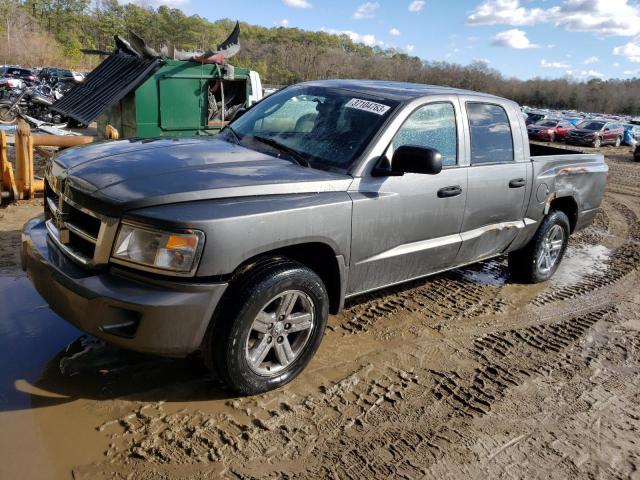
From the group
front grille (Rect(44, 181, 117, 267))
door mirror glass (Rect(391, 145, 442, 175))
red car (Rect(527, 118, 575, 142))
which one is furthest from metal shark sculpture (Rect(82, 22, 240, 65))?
red car (Rect(527, 118, 575, 142))

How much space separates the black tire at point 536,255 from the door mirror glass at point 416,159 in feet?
7.67

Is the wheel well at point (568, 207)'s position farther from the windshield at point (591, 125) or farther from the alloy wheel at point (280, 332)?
the windshield at point (591, 125)

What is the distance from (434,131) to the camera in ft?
13.0

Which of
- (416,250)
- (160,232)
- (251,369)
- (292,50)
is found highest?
(292,50)

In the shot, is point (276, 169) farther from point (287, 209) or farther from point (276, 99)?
point (276, 99)

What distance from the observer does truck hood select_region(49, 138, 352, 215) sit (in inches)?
108

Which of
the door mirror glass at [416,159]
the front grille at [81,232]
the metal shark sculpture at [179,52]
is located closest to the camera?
the front grille at [81,232]

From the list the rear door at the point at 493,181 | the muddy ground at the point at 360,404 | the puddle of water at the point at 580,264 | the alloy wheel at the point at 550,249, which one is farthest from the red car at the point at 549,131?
the muddy ground at the point at 360,404

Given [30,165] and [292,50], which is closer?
[30,165]

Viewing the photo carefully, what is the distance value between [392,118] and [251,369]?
6.23 feet

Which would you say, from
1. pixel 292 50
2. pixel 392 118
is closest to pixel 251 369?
pixel 392 118

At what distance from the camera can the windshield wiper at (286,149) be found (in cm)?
353

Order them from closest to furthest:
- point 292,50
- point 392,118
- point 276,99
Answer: point 392,118 → point 276,99 → point 292,50

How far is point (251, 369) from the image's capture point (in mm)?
3029
